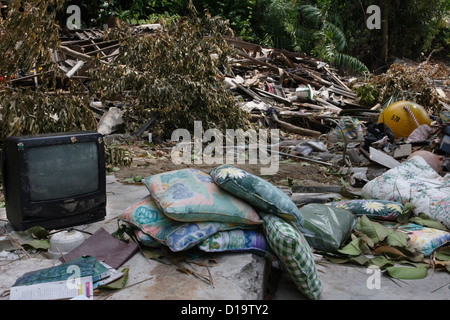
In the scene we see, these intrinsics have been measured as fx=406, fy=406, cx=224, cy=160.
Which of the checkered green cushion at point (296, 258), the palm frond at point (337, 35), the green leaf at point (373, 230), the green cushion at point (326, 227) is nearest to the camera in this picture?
the checkered green cushion at point (296, 258)

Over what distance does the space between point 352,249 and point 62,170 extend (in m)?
2.08

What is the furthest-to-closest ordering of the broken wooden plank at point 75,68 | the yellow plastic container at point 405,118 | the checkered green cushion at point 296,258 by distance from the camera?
the broken wooden plank at point 75,68, the yellow plastic container at point 405,118, the checkered green cushion at point 296,258

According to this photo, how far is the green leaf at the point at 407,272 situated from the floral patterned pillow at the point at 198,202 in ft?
2.87

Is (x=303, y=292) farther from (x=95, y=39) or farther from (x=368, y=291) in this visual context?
(x=95, y=39)

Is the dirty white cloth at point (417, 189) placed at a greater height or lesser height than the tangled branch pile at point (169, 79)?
lesser

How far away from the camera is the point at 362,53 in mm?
16891

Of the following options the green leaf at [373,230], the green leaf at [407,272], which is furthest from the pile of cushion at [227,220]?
the green leaf at [373,230]

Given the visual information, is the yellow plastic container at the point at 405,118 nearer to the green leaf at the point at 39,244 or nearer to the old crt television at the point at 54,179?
the old crt television at the point at 54,179

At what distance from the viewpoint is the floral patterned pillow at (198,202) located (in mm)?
2318

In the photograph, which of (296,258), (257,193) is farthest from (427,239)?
(257,193)

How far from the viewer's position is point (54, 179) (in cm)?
286

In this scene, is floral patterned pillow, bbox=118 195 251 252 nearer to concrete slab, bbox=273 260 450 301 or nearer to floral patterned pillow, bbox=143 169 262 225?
floral patterned pillow, bbox=143 169 262 225

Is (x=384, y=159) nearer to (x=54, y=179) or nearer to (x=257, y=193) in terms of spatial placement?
(x=257, y=193)
